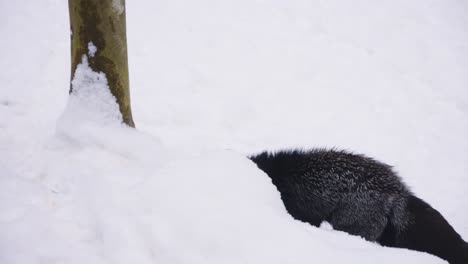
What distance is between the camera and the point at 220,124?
504cm

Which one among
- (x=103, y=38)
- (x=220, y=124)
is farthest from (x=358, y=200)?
(x=103, y=38)

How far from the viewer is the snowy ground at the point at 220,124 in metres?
2.11

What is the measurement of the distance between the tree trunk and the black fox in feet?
5.90

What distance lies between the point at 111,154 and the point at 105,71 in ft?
2.44

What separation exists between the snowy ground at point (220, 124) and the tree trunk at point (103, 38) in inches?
18.0

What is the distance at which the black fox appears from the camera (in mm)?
3166

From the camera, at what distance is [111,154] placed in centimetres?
288

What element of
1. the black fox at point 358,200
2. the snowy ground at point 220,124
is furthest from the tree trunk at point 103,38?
the black fox at point 358,200

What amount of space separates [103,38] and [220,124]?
2497mm

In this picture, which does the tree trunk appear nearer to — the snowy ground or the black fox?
the snowy ground

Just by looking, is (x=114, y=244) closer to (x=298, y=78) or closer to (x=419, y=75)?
(x=298, y=78)

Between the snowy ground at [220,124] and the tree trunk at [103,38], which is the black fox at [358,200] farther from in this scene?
the tree trunk at [103,38]

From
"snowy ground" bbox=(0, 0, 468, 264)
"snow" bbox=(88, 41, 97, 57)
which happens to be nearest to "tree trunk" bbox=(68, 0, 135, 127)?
"snow" bbox=(88, 41, 97, 57)

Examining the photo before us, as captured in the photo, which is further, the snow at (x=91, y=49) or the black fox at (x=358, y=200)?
the black fox at (x=358, y=200)
